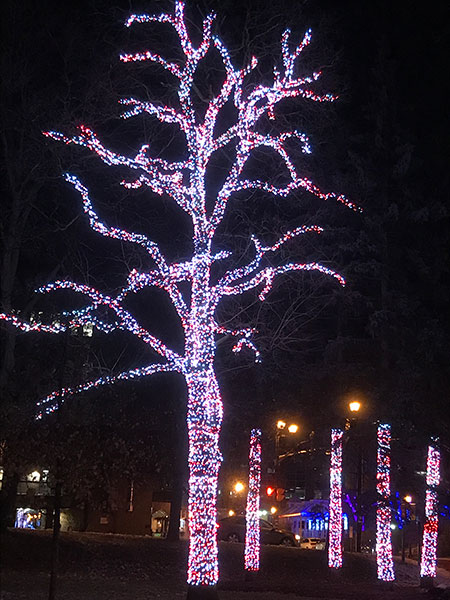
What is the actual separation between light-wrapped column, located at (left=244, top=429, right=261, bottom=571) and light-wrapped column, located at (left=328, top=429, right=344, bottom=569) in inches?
107

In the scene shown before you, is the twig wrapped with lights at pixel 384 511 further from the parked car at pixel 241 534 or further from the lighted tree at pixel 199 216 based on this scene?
the parked car at pixel 241 534

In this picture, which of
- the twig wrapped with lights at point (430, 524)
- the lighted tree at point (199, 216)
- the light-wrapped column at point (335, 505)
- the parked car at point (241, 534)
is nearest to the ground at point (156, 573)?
Answer: the light-wrapped column at point (335, 505)

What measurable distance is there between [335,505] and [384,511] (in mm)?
1594

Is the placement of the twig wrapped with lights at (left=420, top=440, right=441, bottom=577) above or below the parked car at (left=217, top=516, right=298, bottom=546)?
above

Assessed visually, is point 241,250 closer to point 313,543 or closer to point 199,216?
point 199,216

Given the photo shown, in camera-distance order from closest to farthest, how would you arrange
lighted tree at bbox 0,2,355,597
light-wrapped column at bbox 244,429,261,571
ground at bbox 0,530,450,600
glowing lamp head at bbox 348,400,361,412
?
lighted tree at bbox 0,2,355,597 < ground at bbox 0,530,450,600 < light-wrapped column at bbox 244,429,261,571 < glowing lamp head at bbox 348,400,361,412

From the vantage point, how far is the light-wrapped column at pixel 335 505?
20.9 meters

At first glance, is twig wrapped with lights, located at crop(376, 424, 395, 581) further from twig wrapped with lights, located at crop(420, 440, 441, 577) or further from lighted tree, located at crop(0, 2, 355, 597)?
lighted tree, located at crop(0, 2, 355, 597)

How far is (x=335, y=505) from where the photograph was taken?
2133cm

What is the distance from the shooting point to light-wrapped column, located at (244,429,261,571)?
62.1 feet

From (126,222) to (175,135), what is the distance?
397 cm

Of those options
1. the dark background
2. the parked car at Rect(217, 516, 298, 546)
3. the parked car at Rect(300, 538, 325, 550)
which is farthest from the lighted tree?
the parked car at Rect(300, 538, 325, 550)

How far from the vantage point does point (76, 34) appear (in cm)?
1698

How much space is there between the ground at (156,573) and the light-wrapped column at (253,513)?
0.59 m
